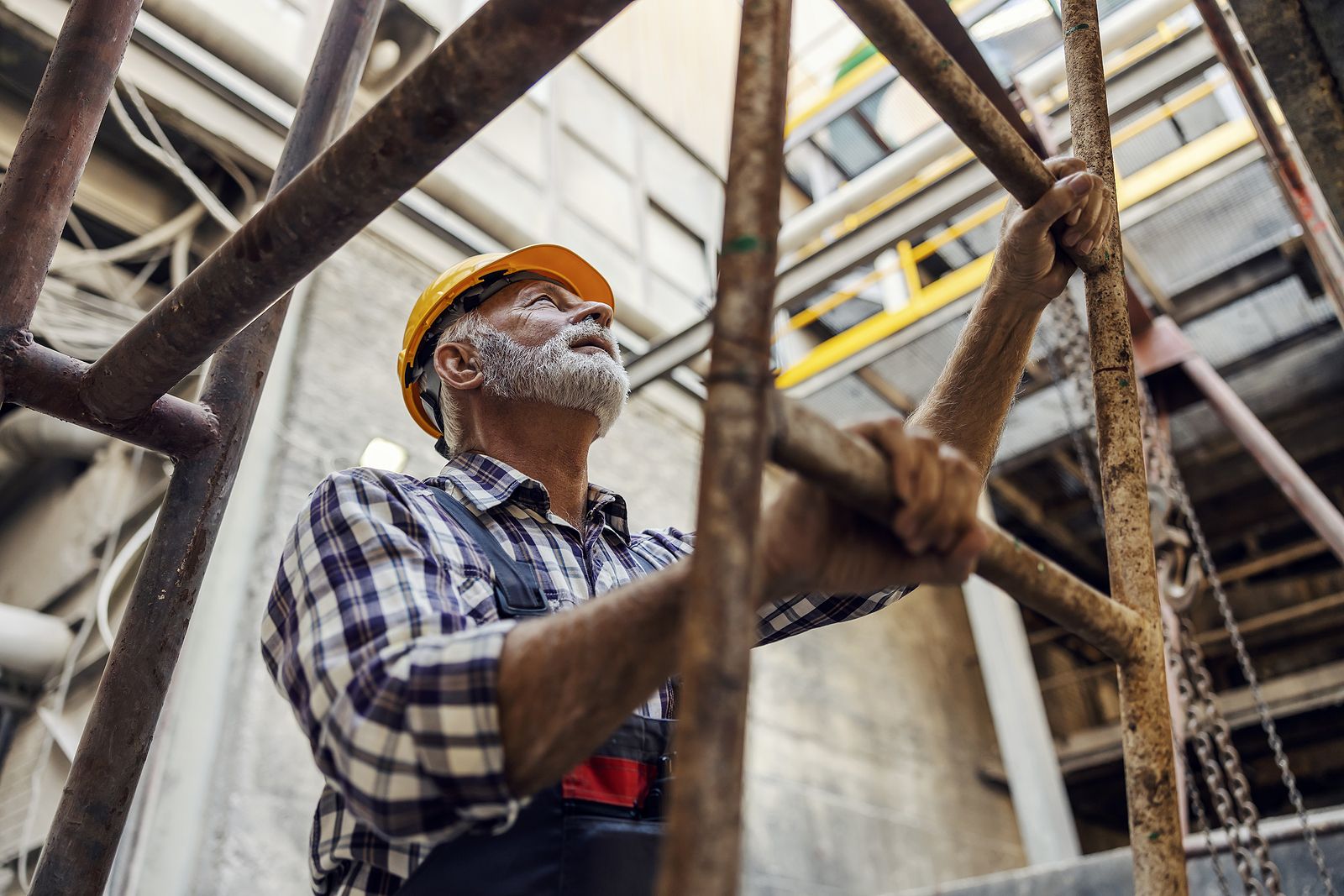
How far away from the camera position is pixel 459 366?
2.46 metres

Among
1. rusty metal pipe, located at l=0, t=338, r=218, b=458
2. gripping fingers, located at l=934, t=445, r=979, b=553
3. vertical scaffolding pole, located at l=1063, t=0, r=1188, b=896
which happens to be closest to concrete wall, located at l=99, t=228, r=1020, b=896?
rusty metal pipe, located at l=0, t=338, r=218, b=458

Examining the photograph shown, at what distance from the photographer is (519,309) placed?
250cm

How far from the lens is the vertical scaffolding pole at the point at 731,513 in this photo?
0.74 meters

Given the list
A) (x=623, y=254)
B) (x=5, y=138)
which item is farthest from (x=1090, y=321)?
(x=623, y=254)

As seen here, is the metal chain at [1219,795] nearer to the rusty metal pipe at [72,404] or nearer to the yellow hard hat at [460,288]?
the yellow hard hat at [460,288]

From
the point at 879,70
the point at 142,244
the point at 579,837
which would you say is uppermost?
the point at 879,70

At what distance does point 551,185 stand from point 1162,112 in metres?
4.32

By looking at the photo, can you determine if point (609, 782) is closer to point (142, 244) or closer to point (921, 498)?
point (921, 498)

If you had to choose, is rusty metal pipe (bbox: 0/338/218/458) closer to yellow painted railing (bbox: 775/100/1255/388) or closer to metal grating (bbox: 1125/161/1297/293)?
yellow painted railing (bbox: 775/100/1255/388)

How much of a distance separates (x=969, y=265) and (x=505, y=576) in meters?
7.25

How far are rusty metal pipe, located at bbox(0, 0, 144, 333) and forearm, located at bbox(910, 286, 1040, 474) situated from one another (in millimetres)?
1440

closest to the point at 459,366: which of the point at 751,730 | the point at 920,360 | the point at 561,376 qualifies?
the point at 561,376

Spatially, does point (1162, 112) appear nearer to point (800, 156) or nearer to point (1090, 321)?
point (800, 156)

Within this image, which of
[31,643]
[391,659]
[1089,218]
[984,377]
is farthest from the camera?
[31,643]
